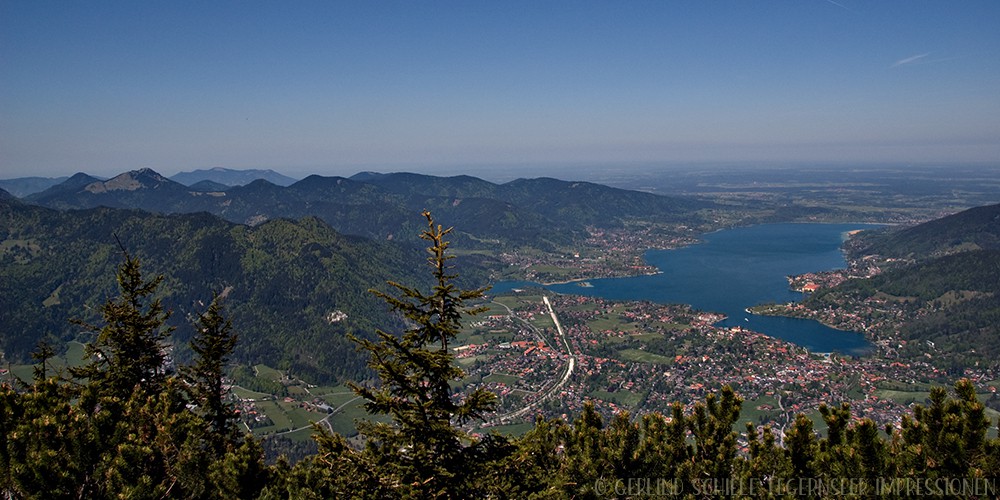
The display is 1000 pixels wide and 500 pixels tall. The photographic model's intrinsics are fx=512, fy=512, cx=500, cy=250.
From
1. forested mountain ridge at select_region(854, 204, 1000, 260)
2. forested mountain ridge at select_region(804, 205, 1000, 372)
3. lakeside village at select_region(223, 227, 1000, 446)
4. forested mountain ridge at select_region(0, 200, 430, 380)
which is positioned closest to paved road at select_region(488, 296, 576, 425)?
lakeside village at select_region(223, 227, 1000, 446)

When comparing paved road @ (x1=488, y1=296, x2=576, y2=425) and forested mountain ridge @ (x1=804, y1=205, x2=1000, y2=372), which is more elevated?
forested mountain ridge @ (x1=804, y1=205, x2=1000, y2=372)

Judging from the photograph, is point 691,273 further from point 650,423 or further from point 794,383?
point 650,423

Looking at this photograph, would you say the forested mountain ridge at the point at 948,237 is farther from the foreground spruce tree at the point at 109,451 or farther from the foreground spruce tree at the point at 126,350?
the foreground spruce tree at the point at 109,451

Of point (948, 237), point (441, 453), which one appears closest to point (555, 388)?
point (441, 453)

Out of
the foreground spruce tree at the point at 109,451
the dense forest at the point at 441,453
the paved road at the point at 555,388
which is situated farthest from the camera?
the paved road at the point at 555,388

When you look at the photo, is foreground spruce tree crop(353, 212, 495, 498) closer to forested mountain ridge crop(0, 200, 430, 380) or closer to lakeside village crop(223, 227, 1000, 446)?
lakeside village crop(223, 227, 1000, 446)

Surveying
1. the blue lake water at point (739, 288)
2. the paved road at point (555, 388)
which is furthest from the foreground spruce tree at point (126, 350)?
the blue lake water at point (739, 288)

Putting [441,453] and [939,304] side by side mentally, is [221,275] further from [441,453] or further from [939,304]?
[939,304]
